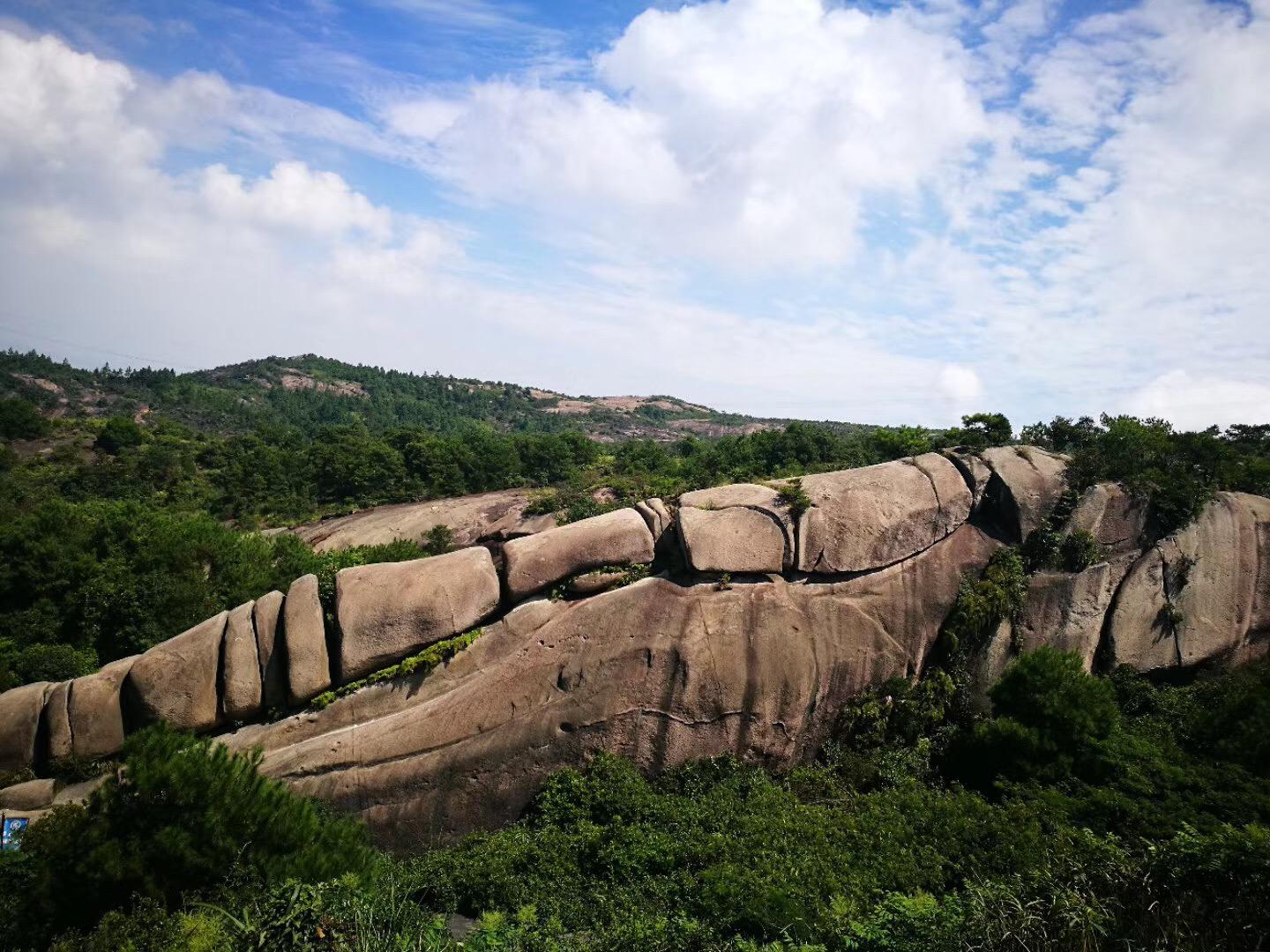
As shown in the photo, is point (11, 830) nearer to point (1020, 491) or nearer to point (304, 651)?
point (304, 651)

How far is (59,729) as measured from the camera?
17141mm

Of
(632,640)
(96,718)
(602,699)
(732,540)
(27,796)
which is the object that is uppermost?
(732,540)

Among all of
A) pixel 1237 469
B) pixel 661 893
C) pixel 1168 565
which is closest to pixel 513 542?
pixel 661 893

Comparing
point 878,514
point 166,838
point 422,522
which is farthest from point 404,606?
point 422,522

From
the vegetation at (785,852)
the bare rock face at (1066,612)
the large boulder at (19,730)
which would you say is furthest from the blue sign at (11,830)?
the bare rock face at (1066,612)

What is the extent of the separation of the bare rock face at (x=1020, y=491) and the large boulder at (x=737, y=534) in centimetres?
676

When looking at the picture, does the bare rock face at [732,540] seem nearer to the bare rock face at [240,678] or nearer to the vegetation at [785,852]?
the vegetation at [785,852]

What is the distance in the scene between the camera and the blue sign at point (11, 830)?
14.2 meters

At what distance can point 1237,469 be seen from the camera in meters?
23.0

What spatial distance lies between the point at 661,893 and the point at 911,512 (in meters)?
12.4

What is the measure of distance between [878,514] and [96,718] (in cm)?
2029

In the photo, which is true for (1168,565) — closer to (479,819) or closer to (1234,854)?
(1234,854)

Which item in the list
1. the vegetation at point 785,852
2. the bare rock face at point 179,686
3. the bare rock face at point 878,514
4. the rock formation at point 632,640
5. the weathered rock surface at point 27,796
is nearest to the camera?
the vegetation at point 785,852

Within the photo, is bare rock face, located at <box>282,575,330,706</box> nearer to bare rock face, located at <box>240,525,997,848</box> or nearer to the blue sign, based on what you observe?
bare rock face, located at <box>240,525,997,848</box>
